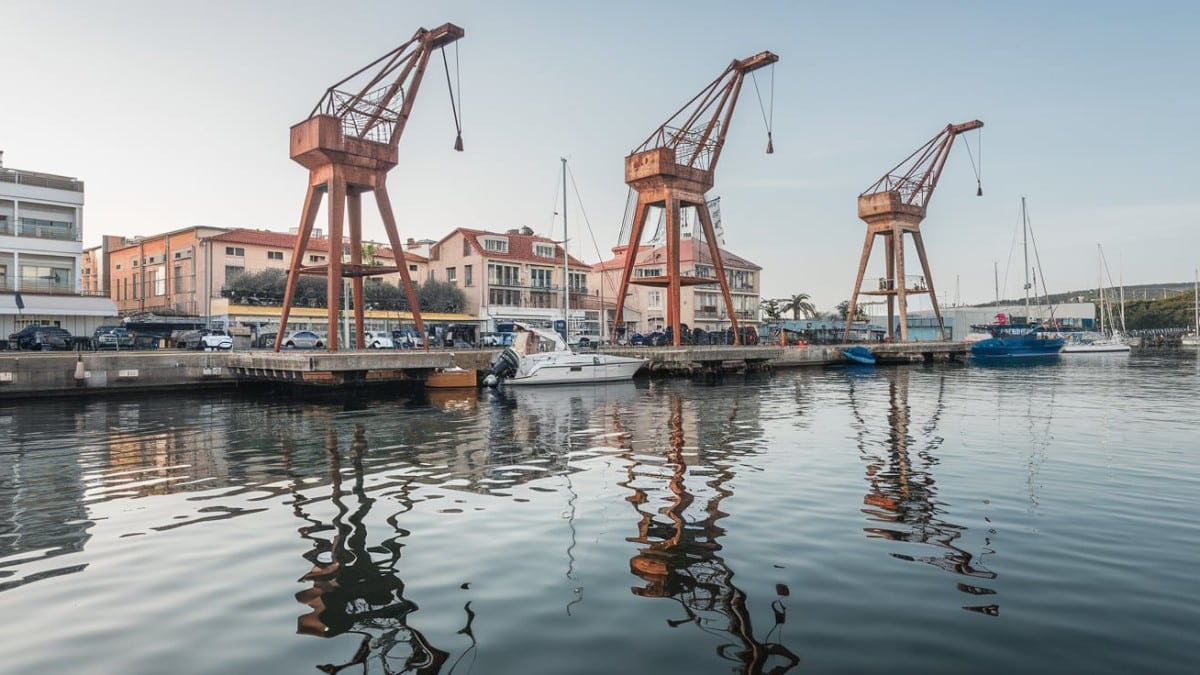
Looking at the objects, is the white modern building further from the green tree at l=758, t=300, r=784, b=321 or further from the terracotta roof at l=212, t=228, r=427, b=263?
the green tree at l=758, t=300, r=784, b=321

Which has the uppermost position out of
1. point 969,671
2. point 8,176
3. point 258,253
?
point 8,176

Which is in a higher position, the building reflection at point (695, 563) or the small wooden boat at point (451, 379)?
the small wooden boat at point (451, 379)

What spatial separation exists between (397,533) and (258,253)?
6274 cm

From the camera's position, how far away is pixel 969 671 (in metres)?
5.32

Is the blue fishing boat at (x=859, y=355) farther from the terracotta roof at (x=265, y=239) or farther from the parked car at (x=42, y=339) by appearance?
the parked car at (x=42, y=339)

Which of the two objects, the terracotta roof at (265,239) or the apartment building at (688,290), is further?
the apartment building at (688,290)

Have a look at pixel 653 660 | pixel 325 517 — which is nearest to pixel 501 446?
pixel 325 517

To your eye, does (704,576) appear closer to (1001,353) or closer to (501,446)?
(501,446)

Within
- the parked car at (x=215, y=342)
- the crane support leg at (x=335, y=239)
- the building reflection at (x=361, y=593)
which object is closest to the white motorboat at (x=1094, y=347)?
the crane support leg at (x=335, y=239)

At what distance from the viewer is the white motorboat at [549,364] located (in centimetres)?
3838

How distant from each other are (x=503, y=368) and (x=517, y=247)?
41010mm

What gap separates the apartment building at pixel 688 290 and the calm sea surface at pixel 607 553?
2470 inches

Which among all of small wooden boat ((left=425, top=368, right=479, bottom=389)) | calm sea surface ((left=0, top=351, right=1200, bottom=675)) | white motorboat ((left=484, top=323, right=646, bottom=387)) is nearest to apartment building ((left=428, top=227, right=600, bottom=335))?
white motorboat ((left=484, top=323, right=646, bottom=387))

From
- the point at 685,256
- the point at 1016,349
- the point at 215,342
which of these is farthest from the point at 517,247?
the point at 1016,349
